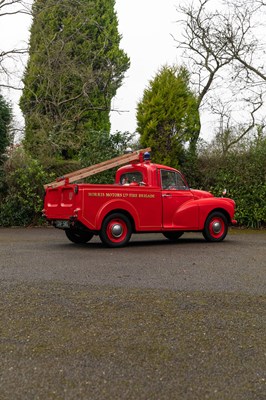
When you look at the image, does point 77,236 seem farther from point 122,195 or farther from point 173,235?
point 173,235

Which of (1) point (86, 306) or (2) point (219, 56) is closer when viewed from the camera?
(1) point (86, 306)

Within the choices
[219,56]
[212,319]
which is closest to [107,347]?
[212,319]

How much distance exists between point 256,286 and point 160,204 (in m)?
4.64

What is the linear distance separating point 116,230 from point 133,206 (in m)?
0.62

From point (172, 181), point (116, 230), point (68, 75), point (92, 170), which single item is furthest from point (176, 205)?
point (68, 75)

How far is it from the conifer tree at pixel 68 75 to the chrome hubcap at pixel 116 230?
811 centimetres

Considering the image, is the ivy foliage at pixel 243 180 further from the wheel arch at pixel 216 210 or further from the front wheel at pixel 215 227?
the front wheel at pixel 215 227

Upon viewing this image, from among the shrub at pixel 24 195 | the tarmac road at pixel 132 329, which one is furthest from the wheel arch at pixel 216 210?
the shrub at pixel 24 195

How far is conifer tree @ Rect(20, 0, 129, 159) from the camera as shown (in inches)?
766

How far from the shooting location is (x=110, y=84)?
23797 mm

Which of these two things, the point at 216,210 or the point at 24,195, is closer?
the point at 216,210

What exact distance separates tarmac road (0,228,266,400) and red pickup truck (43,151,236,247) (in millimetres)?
1853

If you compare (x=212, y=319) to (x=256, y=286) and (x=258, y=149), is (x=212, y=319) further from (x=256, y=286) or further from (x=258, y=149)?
(x=258, y=149)

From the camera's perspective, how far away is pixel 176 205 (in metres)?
10.3
